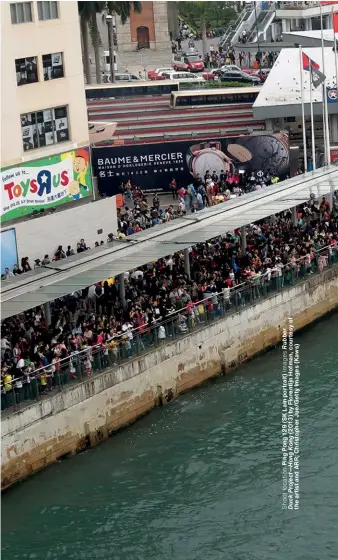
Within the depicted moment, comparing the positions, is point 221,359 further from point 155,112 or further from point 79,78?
point 155,112

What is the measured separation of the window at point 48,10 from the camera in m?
50.9

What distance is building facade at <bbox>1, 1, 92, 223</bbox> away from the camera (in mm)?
50250

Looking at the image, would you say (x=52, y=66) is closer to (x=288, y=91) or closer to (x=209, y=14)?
(x=288, y=91)

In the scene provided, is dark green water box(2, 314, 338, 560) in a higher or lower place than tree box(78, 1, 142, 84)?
lower

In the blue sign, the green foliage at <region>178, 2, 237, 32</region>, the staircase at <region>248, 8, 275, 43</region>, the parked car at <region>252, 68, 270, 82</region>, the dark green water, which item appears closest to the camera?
the dark green water

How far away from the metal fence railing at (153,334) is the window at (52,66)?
10.2 meters

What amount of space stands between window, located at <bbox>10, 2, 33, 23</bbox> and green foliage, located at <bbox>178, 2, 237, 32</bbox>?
64.0m

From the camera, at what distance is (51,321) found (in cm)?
4375

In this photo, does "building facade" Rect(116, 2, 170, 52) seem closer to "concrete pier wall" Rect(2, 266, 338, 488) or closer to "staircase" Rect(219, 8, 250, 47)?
"staircase" Rect(219, 8, 250, 47)

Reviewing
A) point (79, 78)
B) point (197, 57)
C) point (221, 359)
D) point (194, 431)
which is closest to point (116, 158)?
point (79, 78)

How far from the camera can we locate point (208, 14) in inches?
4579

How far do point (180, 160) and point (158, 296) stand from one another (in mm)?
19646

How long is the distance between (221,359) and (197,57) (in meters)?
57.3

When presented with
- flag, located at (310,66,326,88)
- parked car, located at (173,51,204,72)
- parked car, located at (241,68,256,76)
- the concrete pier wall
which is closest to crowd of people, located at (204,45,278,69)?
parked car, located at (241,68,256,76)
